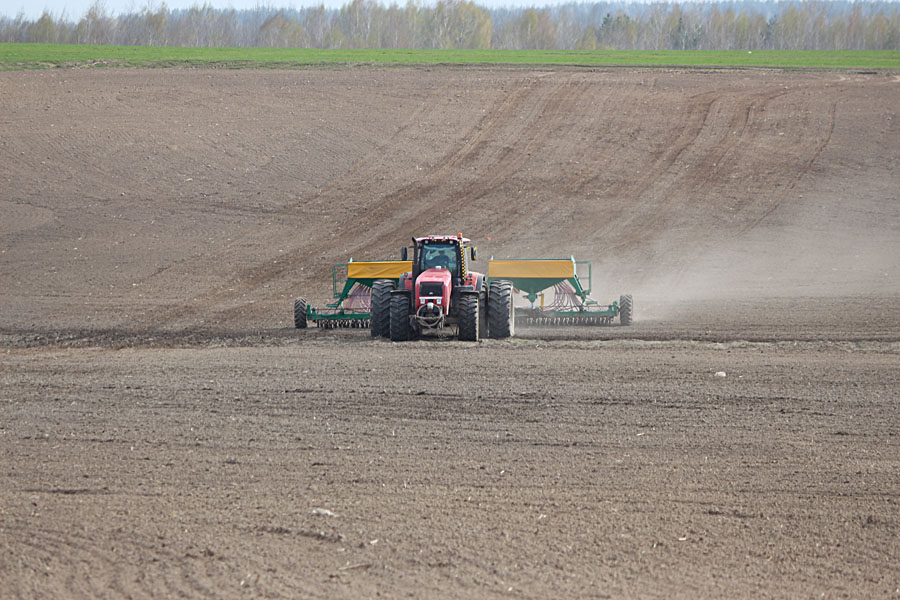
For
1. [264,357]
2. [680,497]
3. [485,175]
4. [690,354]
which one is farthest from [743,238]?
[680,497]

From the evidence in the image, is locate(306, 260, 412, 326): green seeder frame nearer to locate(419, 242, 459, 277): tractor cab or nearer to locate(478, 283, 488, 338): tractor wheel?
locate(419, 242, 459, 277): tractor cab

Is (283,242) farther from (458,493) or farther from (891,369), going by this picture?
(458,493)

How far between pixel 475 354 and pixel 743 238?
17300 millimetres

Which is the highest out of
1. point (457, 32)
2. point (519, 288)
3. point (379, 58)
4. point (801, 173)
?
point (457, 32)

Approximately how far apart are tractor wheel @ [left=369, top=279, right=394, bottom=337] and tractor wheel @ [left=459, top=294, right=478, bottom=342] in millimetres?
1396

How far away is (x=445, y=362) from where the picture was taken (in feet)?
50.6

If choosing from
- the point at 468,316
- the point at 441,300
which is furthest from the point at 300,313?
the point at 468,316

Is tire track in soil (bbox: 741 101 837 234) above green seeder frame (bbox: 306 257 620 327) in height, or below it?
above

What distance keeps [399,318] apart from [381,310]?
0.76m

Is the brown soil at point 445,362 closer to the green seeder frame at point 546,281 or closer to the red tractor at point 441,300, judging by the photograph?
the red tractor at point 441,300

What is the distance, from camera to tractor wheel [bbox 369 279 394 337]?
59.4 feet

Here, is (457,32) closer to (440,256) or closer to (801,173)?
(801,173)

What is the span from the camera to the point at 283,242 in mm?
30578

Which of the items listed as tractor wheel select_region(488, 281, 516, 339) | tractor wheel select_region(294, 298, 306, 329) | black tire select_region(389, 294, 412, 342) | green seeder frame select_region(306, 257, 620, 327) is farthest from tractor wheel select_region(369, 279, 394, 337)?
tractor wheel select_region(294, 298, 306, 329)
